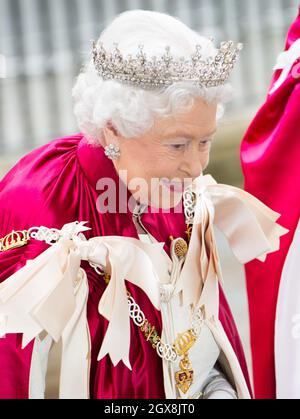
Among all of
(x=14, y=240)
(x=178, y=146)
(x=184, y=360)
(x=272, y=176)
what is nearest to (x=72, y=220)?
(x=14, y=240)

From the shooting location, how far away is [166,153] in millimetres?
1621

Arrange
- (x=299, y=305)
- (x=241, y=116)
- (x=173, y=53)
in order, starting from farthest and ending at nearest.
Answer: (x=241, y=116) → (x=299, y=305) → (x=173, y=53)

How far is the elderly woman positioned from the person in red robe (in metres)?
0.41

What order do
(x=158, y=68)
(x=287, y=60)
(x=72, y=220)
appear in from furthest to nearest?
(x=287, y=60), (x=72, y=220), (x=158, y=68)

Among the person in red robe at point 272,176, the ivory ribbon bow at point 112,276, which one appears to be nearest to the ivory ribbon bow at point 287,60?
the person in red robe at point 272,176

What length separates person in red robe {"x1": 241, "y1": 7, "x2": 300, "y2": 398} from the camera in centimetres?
217

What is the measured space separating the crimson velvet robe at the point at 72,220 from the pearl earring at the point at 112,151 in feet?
0.10

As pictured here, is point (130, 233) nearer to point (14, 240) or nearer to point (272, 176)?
point (14, 240)

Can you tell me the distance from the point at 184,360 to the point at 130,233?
0.26 meters

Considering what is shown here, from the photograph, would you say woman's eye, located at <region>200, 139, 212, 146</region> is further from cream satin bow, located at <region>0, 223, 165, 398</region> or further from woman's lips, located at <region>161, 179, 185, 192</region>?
cream satin bow, located at <region>0, 223, 165, 398</region>

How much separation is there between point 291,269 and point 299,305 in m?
0.08

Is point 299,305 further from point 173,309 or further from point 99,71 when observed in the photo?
point 99,71

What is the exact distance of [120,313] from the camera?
5.25ft

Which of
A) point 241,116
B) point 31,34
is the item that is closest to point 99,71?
point 31,34
